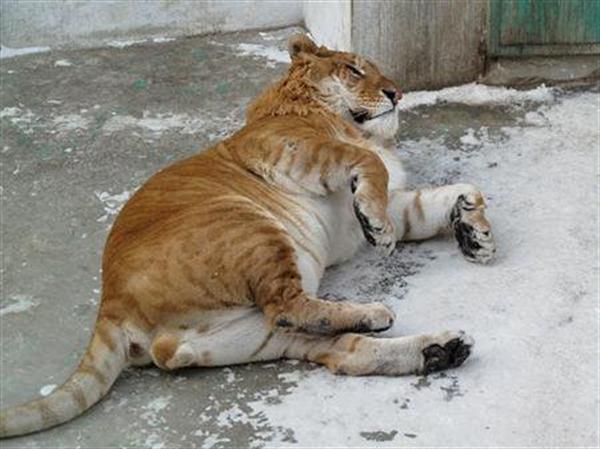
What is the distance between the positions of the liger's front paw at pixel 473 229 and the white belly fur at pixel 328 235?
373mm

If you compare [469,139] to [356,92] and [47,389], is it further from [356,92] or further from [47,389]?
[47,389]

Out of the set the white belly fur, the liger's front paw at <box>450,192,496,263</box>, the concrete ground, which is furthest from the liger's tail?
the liger's front paw at <box>450,192,496,263</box>

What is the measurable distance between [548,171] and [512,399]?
1.72 metres

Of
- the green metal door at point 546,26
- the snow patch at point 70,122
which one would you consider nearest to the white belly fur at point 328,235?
the green metal door at point 546,26

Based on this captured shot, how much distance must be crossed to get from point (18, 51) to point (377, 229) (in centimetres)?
363

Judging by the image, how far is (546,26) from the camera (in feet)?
19.5

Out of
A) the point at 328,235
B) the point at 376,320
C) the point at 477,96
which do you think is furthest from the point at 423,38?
the point at 376,320

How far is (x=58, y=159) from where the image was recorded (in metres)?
5.63

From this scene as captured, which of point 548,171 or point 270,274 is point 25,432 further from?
Answer: point 548,171

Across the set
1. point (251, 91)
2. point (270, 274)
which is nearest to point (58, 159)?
point (251, 91)

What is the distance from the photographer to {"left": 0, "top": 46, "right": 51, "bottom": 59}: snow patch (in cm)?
698

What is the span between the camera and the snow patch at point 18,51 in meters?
6.98

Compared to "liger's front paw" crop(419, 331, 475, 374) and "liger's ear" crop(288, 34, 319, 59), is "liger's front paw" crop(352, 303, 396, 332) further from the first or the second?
"liger's ear" crop(288, 34, 319, 59)

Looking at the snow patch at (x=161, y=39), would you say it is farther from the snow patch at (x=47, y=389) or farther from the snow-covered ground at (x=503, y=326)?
the snow patch at (x=47, y=389)
